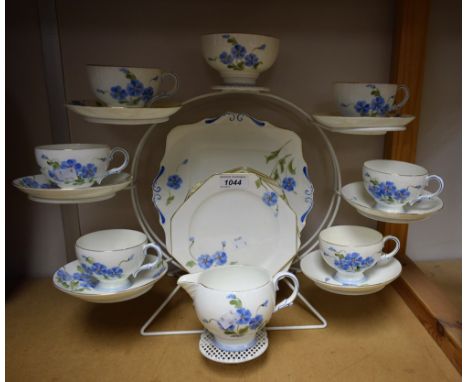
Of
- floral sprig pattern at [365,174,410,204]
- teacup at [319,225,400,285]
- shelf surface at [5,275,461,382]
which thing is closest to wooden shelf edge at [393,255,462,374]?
shelf surface at [5,275,461,382]

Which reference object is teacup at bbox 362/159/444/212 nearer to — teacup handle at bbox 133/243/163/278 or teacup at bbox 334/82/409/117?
teacup at bbox 334/82/409/117

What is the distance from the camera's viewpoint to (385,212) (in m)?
0.71

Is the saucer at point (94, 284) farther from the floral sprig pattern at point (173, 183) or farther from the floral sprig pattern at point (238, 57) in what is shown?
the floral sprig pattern at point (238, 57)

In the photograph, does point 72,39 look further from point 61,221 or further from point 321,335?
point 321,335

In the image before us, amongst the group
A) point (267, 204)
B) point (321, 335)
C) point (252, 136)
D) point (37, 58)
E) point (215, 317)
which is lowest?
point (321, 335)

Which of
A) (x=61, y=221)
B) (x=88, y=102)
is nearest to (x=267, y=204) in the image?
(x=88, y=102)

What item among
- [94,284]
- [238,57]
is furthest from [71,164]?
[238,57]

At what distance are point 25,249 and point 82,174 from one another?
1.36ft

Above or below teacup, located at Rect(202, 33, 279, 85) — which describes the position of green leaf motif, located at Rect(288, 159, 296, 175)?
below

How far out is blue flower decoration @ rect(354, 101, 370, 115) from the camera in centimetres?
73

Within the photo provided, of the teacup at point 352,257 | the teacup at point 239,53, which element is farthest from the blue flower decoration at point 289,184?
the teacup at point 239,53

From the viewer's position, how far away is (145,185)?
0.94 metres

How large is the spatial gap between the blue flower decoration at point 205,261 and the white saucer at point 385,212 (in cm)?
28

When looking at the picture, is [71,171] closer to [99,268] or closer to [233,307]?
[99,268]
